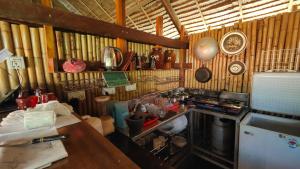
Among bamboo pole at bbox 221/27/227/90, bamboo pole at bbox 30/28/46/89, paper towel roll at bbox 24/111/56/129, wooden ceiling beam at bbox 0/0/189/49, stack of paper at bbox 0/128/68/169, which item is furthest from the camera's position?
bamboo pole at bbox 221/27/227/90

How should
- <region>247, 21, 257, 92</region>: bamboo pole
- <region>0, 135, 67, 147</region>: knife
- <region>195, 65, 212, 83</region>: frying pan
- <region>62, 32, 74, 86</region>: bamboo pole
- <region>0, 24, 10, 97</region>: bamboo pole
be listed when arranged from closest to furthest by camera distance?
<region>0, 135, 67, 147</region>: knife → <region>0, 24, 10, 97</region>: bamboo pole → <region>62, 32, 74, 86</region>: bamboo pole → <region>247, 21, 257, 92</region>: bamboo pole → <region>195, 65, 212, 83</region>: frying pan

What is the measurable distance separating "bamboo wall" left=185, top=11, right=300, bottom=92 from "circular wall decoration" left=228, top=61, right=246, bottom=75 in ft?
0.18

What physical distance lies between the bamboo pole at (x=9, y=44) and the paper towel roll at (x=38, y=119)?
0.58 metres

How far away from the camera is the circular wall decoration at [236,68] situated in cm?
214

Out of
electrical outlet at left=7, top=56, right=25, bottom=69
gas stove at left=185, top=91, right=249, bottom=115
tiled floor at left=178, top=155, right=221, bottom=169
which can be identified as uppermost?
electrical outlet at left=7, top=56, right=25, bottom=69

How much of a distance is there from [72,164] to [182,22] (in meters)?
2.92

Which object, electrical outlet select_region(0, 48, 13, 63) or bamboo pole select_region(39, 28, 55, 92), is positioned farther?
bamboo pole select_region(39, 28, 55, 92)

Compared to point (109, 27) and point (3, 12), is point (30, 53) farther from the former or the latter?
point (109, 27)

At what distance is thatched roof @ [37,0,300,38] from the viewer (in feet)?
7.04

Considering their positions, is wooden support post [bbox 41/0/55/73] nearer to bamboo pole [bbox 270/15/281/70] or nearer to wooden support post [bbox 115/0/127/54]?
wooden support post [bbox 115/0/127/54]

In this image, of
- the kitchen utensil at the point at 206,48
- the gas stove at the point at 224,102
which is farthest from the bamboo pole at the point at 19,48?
the kitchen utensil at the point at 206,48

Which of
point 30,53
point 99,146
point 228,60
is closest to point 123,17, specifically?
point 30,53

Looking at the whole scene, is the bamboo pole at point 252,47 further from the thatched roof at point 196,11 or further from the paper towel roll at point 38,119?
the paper towel roll at point 38,119

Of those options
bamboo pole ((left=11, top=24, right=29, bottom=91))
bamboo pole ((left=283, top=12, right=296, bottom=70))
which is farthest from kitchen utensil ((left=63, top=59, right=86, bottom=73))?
bamboo pole ((left=283, top=12, right=296, bottom=70))
